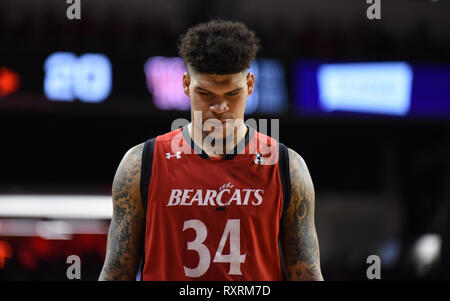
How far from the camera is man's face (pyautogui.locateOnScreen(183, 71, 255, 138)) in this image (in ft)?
6.35

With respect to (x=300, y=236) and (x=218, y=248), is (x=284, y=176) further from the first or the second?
(x=218, y=248)

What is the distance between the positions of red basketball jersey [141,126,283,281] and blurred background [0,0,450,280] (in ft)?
14.3

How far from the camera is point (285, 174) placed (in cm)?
201

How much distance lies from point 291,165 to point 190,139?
0.38m

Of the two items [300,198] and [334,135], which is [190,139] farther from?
[334,135]

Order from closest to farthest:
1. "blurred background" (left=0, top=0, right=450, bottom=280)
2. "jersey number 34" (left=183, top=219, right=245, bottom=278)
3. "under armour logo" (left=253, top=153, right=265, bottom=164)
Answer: "jersey number 34" (left=183, top=219, right=245, bottom=278), "under armour logo" (left=253, top=153, right=265, bottom=164), "blurred background" (left=0, top=0, right=450, bottom=280)

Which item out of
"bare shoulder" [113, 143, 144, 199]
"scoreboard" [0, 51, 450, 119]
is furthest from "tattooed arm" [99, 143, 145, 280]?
"scoreboard" [0, 51, 450, 119]

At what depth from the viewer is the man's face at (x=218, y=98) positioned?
1937 millimetres

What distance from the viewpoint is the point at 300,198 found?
6.49 feet

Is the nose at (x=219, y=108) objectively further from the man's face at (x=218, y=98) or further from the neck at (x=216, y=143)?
the neck at (x=216, y=143)

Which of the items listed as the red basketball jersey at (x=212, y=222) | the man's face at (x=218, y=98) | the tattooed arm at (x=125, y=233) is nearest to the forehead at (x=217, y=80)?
the man's face at (x=218, y=98)

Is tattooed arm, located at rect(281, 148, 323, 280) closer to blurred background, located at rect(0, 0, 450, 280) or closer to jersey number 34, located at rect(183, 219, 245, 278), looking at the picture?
jersey number 34, located at rect(183, 219, 245, 278)

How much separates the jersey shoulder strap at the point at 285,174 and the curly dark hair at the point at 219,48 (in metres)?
0.34
